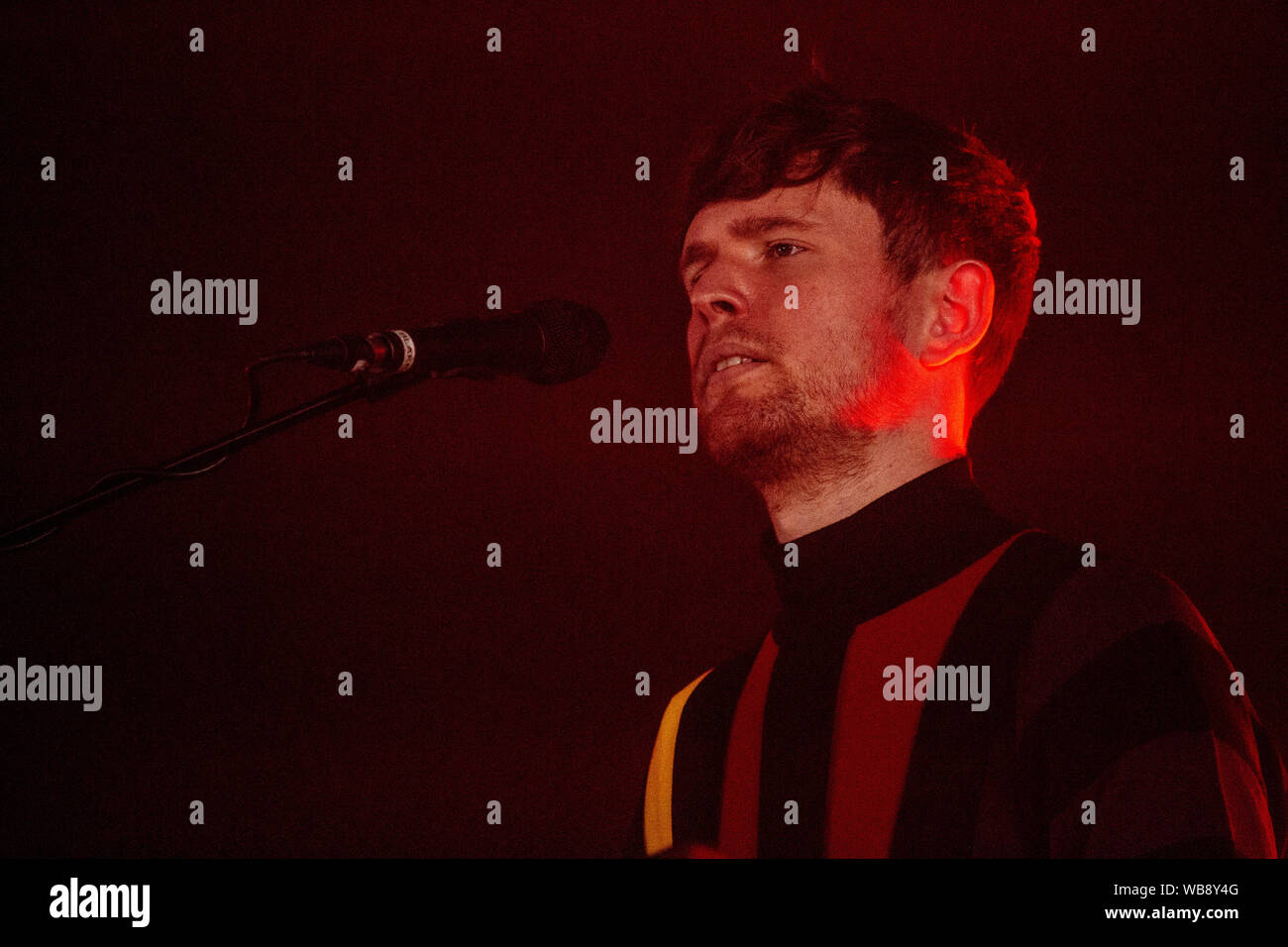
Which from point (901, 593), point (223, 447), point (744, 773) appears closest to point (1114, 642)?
point (901, 593)

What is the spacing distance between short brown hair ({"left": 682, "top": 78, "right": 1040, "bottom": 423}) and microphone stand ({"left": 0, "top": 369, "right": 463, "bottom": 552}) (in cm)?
82

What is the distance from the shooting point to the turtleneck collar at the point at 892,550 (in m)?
1.71

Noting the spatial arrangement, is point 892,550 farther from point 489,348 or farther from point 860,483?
point 489,348

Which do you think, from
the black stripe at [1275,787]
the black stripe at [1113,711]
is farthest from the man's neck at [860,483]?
the black stripe at [1275,787]

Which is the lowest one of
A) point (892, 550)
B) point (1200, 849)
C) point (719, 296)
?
point (1200, 849)

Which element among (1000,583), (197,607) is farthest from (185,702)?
(1000,583)

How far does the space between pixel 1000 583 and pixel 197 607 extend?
142 centimetres

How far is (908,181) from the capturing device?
1899mm

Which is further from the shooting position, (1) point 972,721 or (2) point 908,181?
(2) point 908,181

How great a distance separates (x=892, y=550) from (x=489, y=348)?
70 cm

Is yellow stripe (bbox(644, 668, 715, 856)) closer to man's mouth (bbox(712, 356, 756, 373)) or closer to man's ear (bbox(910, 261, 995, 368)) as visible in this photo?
man's mouth (bbox(712, 356, 756, 373))

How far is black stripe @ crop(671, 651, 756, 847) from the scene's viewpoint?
70.2 inches
